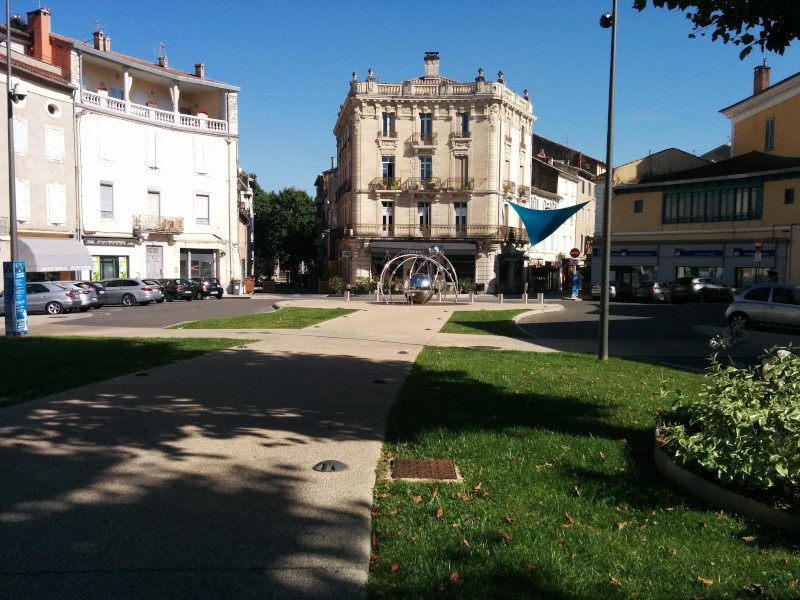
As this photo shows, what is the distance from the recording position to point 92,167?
3797 centimetres

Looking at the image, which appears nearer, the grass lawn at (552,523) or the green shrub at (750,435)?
the grass lawn at (552,523)

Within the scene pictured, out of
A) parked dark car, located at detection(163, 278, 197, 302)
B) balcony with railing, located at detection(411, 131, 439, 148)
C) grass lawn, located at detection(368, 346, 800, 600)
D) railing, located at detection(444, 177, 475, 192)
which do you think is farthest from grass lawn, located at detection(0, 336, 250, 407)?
balcony with railing, located at detection(411, 131, 439, 148)

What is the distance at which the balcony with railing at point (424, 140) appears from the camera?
155 ft

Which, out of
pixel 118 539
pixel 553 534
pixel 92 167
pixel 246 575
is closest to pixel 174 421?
pixel 118 539

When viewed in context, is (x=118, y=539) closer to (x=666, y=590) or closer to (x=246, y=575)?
(x=246, y=575)

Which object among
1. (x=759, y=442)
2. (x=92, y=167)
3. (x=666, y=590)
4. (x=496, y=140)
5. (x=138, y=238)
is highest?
(x=496, y=140)

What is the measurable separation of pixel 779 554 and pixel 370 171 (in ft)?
149

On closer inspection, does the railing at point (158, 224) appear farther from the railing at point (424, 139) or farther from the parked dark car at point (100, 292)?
the railing at point (424, 139)

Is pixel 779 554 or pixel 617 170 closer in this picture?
pixel 779 554

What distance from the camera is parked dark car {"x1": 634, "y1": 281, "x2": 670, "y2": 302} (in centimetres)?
3559

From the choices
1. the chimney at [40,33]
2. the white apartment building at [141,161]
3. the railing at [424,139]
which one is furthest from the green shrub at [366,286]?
the chimney at [40,33]

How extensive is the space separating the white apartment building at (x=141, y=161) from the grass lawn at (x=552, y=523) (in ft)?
115

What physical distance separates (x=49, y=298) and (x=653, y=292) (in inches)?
1157

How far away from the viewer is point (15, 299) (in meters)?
15.9
